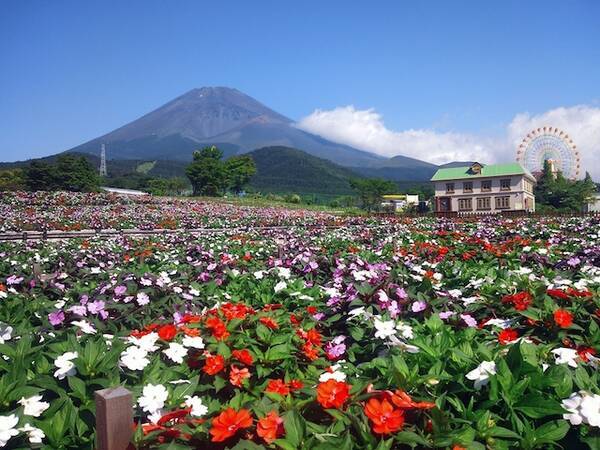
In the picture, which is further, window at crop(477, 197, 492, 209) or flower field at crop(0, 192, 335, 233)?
window at crop(477, 197, 492, 209)

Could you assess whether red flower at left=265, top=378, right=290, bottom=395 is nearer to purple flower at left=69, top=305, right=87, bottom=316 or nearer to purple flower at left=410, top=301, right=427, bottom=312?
purple flower at left=410, top=301, right=427, bottom=312

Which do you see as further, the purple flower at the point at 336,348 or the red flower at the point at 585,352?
the purple flower at the point at 336,348

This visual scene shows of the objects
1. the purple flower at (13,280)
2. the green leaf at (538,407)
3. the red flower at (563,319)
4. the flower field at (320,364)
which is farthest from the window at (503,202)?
the green leaf at (538,407)

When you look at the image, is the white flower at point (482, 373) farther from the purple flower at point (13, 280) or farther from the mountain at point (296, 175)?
the mountain at point (296, 175)

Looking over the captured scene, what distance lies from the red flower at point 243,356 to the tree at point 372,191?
2267 inches

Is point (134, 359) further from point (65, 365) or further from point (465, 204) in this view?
point (465, 204)

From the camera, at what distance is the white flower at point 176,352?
7.44 feet

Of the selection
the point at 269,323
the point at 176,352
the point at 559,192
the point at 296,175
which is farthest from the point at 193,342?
the point at 296,175

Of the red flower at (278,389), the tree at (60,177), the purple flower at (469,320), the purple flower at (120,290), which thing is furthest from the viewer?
the tree at (60,177)

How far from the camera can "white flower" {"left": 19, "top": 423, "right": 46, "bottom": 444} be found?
1592 mm

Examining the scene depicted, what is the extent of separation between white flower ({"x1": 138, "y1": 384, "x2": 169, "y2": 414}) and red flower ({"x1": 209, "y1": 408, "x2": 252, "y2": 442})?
0.37 metres

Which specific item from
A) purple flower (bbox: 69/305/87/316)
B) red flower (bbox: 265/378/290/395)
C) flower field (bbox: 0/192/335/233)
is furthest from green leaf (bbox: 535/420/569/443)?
flower field (bbox: 0/192/335/233)

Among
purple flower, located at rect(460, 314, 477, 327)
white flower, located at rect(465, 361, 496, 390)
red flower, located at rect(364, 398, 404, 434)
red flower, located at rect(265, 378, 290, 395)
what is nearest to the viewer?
red flower, located at rect(364, 398, 404, 434)

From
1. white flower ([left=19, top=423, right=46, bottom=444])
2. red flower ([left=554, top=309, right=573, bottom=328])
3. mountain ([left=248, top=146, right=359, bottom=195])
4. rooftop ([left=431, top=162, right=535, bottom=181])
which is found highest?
mountain ([left=248, top=146, right=359, bottom=195])
